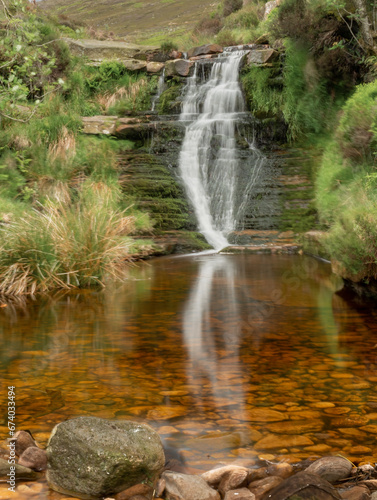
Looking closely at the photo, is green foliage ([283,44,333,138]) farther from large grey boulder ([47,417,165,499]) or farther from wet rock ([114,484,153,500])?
wet rock ([114,484,153,500])

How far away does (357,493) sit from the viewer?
2180mm

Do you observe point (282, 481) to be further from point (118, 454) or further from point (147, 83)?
point (147, 83)

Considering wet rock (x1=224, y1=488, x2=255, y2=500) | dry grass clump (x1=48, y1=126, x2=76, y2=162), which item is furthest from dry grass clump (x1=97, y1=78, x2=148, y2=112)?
wet rock (x1=224, y1=488, x2=255, y2=500)

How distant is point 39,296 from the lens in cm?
650

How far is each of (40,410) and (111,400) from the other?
1.29 ft

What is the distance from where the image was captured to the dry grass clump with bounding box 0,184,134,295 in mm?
6703

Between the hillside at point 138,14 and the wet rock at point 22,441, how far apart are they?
48.9m

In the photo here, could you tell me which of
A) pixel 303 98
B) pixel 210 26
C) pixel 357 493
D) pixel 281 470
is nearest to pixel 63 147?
pixel 303 98

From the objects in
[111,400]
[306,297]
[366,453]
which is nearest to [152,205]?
[306,297]

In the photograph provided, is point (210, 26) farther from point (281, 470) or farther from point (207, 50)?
point (281, 470)

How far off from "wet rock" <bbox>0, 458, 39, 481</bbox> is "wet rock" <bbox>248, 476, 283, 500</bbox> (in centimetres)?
92

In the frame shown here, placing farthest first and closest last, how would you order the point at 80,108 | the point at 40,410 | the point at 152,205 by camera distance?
the point at 80,108 < the point at 152,205 < the point at 40,410

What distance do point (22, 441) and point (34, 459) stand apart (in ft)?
0.48

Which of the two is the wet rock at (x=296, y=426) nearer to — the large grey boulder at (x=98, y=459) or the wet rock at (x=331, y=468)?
the wet rock at (x=331, y=468)
